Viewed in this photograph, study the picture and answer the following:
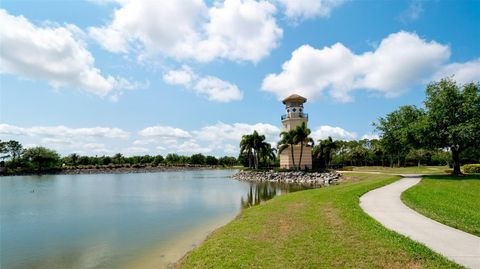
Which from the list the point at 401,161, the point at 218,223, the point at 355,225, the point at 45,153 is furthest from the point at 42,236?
the point at 45,153

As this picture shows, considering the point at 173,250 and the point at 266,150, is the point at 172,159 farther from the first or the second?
the point at 173,250

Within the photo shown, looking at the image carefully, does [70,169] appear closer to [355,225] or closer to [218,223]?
[218,223]

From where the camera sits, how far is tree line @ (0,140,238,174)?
100562 mm

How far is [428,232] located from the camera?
9367mm

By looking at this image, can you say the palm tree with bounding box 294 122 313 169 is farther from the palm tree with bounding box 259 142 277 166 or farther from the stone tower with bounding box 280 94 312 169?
the palm tree with bounding box 259 142 277 166

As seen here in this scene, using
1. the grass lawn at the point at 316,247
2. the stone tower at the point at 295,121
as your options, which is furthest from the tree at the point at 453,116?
the stone tower at the point at 295,121

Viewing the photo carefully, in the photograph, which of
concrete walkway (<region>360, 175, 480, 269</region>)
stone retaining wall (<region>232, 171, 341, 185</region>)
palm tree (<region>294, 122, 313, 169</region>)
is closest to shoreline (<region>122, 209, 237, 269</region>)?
concrete walkway (<region>360, 175, 480, 269</region>)

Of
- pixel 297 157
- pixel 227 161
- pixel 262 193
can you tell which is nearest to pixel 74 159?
pixel 227 161

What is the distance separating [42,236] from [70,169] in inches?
4215

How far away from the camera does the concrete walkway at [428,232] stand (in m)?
7.34

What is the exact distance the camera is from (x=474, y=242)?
8312 mm

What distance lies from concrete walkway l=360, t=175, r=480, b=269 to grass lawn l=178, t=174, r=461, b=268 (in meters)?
0.48

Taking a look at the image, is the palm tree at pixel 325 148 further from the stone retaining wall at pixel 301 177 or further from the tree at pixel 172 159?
the tree at pixel 172 159

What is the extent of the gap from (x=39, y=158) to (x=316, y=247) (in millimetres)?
117972
